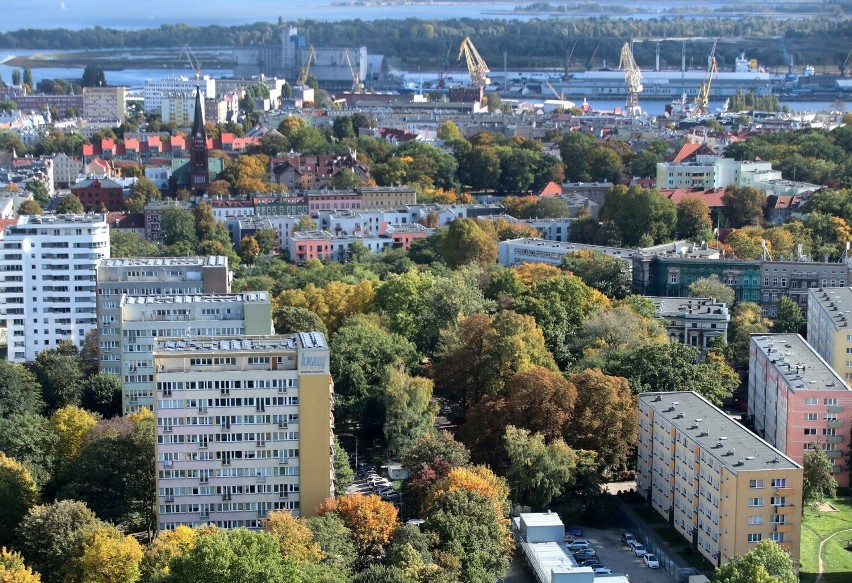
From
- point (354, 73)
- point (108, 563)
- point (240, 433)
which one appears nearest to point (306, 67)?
point (354, 73)

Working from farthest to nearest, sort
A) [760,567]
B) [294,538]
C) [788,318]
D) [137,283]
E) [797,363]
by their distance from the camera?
[788,318] < [137,283] < [797,363] < [294,538] < [760,567]

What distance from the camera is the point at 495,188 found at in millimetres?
55375

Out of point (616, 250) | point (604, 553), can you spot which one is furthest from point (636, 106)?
point (604, 553)

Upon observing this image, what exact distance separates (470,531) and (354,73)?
83.9m

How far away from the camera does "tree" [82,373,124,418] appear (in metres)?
27.4

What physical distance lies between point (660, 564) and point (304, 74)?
78488 mm

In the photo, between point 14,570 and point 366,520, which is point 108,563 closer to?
point 14,570

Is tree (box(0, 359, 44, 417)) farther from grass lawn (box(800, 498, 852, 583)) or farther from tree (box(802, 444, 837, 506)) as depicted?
grass lawn (box(800, 498, 852, 583))

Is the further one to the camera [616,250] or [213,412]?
[616,250]

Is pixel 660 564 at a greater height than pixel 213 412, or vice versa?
pixel 213 412

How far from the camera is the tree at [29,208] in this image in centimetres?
4638

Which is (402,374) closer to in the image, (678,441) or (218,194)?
(678,441)

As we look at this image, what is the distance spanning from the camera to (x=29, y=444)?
24.0m

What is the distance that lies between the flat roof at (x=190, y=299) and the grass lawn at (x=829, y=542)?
30.1 ft
